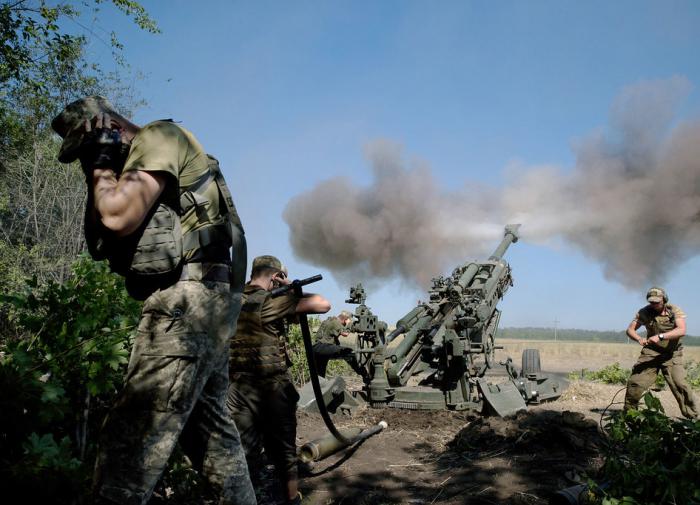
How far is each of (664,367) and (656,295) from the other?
3.25 feet

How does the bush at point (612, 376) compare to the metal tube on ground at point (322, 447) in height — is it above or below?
above

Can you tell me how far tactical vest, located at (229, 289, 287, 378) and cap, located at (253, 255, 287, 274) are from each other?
0.63 feet

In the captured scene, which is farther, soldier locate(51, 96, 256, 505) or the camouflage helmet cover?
the camouflage helmet cover

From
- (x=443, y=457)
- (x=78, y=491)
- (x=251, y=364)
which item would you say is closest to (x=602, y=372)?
(x=443, y=457)

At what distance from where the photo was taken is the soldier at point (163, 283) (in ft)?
6.94

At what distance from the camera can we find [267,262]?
4.76m

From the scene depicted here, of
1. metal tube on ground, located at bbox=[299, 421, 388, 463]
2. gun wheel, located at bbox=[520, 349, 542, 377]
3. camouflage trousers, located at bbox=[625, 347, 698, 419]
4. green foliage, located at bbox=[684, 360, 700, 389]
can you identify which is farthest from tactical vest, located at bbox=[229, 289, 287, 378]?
green foliage, located at bbox=[684, 360, 700, 389]

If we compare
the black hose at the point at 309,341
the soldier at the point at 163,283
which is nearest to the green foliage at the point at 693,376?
the black hose at the point at 309,341

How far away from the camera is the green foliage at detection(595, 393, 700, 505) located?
2.76 metres

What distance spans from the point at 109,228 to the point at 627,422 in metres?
2.79

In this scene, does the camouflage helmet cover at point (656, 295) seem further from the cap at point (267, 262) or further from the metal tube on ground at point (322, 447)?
the cap at point (267, 262)

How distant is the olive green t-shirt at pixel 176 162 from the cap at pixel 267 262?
7.40 feet

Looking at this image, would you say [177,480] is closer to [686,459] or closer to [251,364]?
[251,364]

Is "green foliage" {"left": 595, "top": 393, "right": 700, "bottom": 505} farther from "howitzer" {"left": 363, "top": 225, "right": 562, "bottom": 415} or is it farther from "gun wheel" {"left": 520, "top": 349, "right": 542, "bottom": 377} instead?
"gun wheel" {"left": 520, "top": 349, "right": 542, "bottom": 377}
